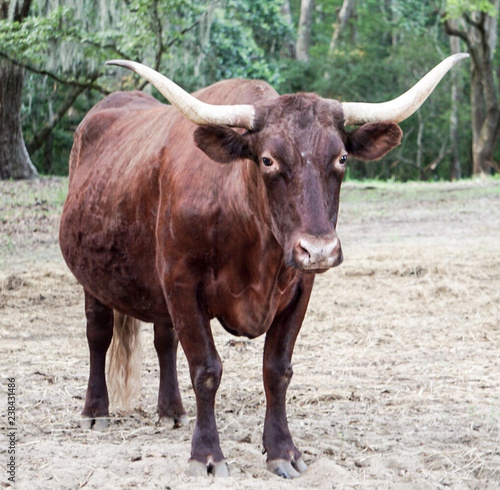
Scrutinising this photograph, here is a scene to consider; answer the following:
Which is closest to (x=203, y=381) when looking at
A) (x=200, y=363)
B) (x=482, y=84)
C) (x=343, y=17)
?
(x=200, y=363)

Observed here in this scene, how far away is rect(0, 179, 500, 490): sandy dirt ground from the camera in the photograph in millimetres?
4271

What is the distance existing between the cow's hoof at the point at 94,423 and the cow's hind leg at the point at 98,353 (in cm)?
3

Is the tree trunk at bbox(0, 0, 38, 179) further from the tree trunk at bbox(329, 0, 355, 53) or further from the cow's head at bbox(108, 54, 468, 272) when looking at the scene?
the tree trunk at bbox(329, 0, 355, 53)

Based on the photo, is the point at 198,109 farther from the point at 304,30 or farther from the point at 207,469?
the point at 304,30

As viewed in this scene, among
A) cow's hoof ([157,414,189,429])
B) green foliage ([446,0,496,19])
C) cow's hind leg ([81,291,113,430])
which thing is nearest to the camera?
cow's hoof ([157,414,189,429])

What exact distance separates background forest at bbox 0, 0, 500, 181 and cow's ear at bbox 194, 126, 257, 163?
1011 cm

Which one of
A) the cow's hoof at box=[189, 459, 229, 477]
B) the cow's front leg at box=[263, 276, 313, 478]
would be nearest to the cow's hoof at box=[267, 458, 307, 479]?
the cow's front leg at box=[263, 276, 313, 478]

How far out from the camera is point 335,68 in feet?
108

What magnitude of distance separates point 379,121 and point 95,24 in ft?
44.5

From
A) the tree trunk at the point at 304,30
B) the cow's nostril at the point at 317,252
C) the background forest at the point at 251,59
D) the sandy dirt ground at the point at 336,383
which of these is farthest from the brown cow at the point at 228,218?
the tree trunk at the point at 304,30

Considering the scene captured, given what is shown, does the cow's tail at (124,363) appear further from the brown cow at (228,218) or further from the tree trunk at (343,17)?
the tree trunk at (343,17)

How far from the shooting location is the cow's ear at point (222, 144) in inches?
157

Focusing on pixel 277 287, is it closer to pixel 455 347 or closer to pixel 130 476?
pixel 130 476

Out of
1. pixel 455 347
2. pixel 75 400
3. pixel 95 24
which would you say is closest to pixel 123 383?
pixel 75 400
